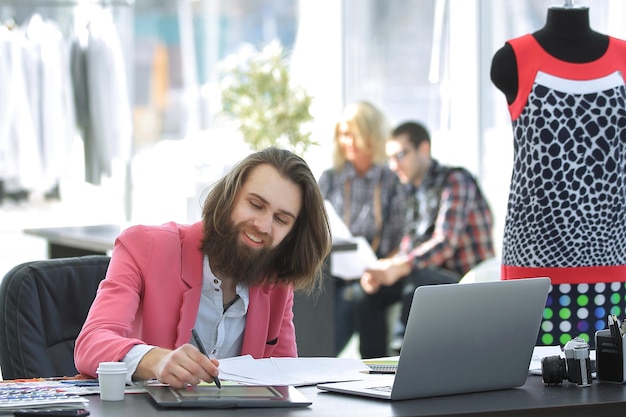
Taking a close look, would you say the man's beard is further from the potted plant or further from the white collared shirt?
the potted plant

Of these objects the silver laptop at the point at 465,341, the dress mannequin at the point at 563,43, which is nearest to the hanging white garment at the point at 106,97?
the dress mannequin at the point at 563,43

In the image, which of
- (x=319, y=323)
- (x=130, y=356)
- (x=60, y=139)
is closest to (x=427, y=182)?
(x=319, y=323)

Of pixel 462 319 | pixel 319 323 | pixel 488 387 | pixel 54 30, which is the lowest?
pixel 319 323

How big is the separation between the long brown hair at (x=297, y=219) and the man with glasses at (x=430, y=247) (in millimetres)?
2684

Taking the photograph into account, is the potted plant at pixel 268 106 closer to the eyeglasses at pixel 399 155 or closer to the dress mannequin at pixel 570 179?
the eyeglasses at pixel 399 155

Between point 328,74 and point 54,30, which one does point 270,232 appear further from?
point 328,74

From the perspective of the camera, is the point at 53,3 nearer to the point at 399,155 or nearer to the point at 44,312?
the point at 399,155

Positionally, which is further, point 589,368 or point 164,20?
point 164,20

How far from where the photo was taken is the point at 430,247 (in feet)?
17.2

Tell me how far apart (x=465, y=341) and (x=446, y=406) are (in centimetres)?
14

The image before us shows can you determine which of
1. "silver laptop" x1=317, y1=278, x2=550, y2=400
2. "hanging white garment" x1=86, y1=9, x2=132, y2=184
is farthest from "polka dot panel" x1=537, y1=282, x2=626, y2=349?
"hanging white garment" x1=86, y1=9, x2=132, y2=184

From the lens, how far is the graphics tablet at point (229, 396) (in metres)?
1.84

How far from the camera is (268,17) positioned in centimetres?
762

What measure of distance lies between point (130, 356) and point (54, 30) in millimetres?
4765
